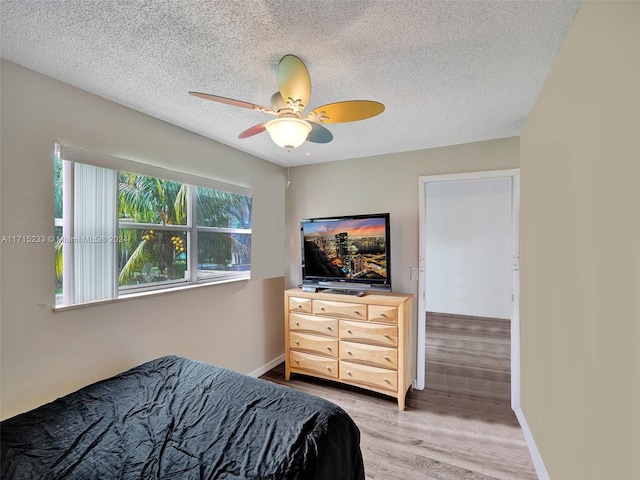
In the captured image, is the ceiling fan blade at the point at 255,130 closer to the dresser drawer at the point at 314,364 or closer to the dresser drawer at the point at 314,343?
the dresser drawer at the point at 314,343

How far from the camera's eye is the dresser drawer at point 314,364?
2921 millimetres

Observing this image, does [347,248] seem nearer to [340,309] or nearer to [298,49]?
[340,309]

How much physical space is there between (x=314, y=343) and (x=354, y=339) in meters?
0.46

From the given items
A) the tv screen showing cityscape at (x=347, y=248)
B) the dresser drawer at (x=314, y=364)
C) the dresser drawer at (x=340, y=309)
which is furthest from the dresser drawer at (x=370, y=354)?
the tv screen showing cityscape at (x=347, y=248)

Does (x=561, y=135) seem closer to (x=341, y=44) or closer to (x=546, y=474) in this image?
(x=341, y=44)

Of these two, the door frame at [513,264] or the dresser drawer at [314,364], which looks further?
the dresser drawer at [314,364]

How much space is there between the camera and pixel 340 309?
2869 millimetres

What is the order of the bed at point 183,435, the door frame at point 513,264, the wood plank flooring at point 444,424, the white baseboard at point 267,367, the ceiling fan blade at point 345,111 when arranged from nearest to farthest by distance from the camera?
the bed at point 183,435 < the ceiling fan blade at point 345,111 < the wood plank flooring at point 444,424 < the door frame at point 513,264 < the white baseboard at point 267,367

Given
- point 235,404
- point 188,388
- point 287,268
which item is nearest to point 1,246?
point 188,388

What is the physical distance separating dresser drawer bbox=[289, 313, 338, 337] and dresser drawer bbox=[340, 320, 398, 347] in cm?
10

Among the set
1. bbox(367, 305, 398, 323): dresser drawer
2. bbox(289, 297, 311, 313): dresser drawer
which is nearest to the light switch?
bbox(367, 305, 398, 323): dresser drawer

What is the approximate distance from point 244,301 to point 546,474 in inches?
104

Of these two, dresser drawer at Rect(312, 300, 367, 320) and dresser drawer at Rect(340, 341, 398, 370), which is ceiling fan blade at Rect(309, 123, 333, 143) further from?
dresser drawer at Rect(340, 341, 398, 370)

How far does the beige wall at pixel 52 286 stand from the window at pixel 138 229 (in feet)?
0.28
